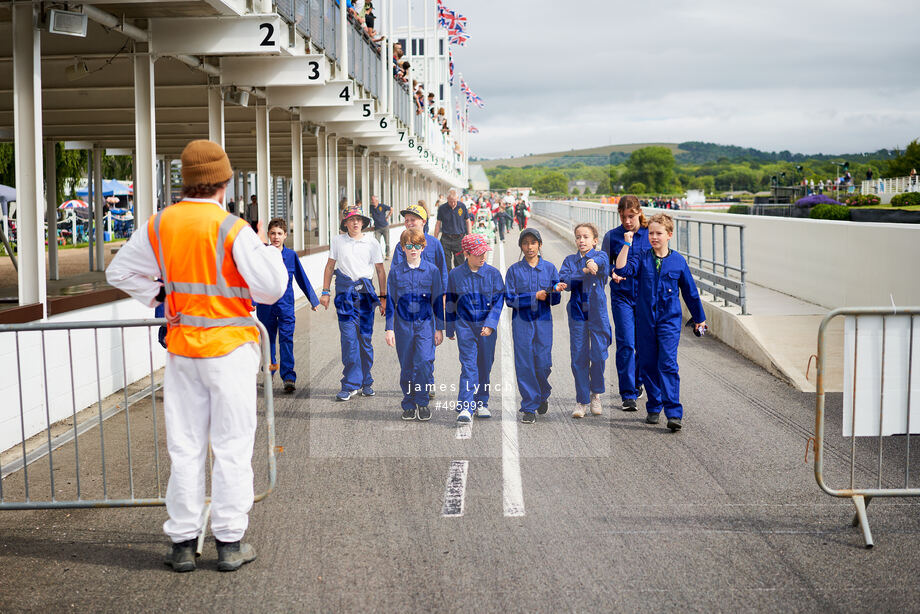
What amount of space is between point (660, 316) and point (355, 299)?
3.07 meters

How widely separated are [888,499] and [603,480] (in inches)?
70.8

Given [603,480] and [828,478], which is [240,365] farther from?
[828,478]

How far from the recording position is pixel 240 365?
205 inches

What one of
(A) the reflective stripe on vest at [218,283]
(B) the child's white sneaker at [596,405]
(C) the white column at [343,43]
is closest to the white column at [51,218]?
(C) the white column at [343,43]

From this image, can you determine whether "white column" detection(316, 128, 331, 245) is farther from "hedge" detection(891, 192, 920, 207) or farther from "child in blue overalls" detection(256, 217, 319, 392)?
"hedge" detection(891, 192, 920, 207)

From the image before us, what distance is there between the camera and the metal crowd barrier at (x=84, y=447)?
5.94 m

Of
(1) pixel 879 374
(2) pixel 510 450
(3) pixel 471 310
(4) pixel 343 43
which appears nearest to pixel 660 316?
(3) pixel 471 310

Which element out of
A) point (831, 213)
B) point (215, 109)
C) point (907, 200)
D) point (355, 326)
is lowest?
point (355, 326)

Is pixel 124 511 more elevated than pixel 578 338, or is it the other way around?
pixel 578 338

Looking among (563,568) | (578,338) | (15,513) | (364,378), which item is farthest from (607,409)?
(15,513)

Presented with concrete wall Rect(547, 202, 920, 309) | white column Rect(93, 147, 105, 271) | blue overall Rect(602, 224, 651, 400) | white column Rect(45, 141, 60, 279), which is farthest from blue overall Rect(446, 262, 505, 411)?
white column Rect(93, 147, 105, 271)

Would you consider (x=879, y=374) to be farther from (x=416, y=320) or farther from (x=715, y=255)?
(x=715, y=255)

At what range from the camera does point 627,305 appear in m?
9.26

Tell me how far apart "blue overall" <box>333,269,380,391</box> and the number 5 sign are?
145 inches
